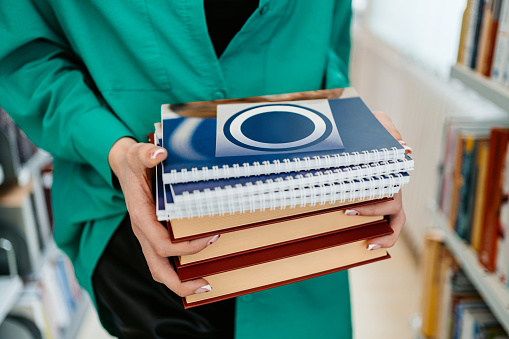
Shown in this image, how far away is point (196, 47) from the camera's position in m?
0.66

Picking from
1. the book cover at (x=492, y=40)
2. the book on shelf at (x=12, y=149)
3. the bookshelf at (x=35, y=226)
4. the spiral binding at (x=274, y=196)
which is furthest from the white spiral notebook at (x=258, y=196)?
the bookshelf at (x=35, y=226)

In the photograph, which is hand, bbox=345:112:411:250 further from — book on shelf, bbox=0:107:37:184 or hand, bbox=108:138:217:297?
book on shelf, bbox=0:107:37:184

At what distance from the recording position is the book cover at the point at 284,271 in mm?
572

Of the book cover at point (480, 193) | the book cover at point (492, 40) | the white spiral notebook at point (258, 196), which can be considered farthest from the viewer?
the book cover at point (480, 193)

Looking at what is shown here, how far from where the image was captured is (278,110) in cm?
60

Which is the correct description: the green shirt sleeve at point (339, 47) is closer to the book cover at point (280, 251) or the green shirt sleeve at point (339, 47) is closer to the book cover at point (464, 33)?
the book cover at point (280, 251)

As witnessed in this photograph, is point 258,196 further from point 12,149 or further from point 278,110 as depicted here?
point 12,149

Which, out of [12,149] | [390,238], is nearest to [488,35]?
[390,238]

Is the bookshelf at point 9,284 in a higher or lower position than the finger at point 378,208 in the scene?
lower

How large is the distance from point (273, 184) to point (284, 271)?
19cm

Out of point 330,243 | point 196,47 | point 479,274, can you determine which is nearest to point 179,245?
point 330,243

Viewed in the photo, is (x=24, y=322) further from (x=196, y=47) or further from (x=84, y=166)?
(x=196, y=47)

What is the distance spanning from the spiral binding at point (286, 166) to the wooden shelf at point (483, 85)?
543 mm

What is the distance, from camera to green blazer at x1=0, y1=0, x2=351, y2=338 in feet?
2.11
